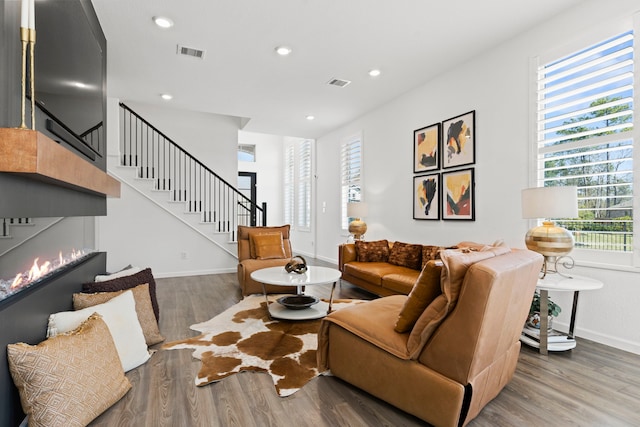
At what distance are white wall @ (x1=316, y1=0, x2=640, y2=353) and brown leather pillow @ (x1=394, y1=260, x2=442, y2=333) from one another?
82.5 inches

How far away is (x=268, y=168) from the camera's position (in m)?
10.7

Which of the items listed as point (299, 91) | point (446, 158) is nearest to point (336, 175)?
point (299, 91)

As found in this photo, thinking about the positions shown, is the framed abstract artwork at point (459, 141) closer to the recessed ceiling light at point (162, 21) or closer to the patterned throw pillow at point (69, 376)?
the recessed ceiling light at point (162, 21)

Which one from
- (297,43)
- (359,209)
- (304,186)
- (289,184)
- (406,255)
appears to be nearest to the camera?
(297,43)

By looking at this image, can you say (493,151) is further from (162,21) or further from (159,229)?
(159,229)

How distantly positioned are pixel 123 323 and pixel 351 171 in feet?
16.6

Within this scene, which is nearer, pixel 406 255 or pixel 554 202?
pixel 554 202

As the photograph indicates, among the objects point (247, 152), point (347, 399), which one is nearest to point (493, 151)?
point (347, 399)

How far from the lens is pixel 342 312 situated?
90.2 inches

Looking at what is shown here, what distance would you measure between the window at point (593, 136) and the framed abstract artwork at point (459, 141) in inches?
31.2

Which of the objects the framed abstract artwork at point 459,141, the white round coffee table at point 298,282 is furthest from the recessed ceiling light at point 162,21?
the framed abstract artwork at point 459,141

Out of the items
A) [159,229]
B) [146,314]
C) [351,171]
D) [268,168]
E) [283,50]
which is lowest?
[146,314]

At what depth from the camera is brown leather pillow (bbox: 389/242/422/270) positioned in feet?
14.4

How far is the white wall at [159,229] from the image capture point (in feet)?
18.1
